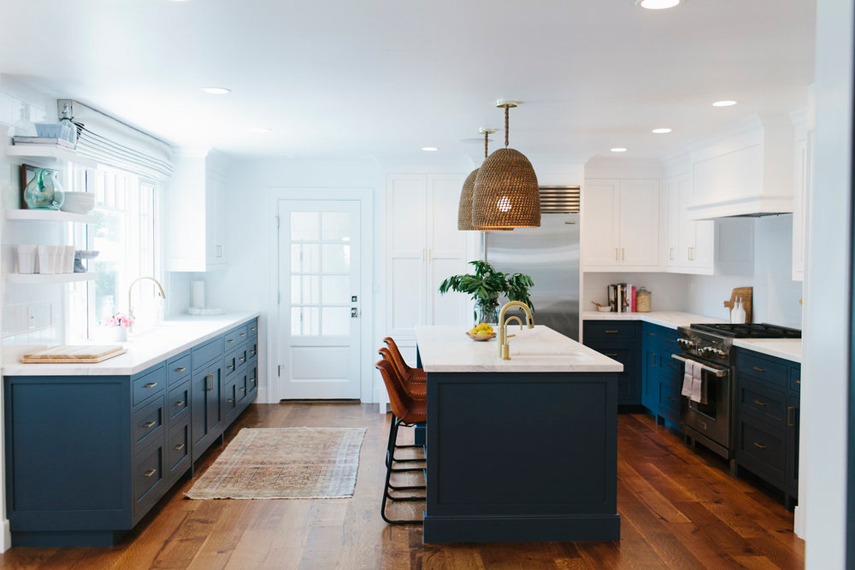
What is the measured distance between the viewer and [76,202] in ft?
11.3

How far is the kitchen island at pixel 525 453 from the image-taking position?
325 cm

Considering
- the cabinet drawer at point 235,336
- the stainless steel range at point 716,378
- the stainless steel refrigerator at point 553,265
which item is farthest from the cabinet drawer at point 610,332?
the cabinet drawer at point 235,336

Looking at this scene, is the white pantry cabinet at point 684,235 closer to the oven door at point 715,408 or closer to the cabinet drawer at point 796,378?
the oven door at point 715,408

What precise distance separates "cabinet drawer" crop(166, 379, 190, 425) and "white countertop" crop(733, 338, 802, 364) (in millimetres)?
3500

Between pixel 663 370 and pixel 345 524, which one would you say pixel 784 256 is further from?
pixel 345 524

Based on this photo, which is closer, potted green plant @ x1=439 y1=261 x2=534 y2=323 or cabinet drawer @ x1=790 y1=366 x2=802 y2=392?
cabinet drawer @ x1=790 y1=366 x2=802 y2=392

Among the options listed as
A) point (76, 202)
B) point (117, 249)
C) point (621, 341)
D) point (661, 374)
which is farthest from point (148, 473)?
point (621, 341)

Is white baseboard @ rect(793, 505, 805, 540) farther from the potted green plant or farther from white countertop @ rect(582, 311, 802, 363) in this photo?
the potted green plant

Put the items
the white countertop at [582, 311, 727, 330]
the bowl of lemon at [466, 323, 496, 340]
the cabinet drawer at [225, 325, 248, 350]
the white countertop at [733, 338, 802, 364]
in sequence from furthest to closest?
the white countertop at [582, 311, 727, 330] < the cabinet drawer at [225, 325, 248, 350] < the bowl of lemon at [466, 323, 496, 340] < the white countertop at [733, 338, 802, 364]

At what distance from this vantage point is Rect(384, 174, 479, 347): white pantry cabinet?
20.0ft

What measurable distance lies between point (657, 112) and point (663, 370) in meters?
2.31

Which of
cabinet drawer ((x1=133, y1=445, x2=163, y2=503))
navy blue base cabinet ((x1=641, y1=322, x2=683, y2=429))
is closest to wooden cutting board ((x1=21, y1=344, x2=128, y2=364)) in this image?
cabinet drawer ((x1=133, y1=445, x2=163, y2=503))

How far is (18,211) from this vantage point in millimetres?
3102

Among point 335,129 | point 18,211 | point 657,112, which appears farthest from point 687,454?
point 18,211
